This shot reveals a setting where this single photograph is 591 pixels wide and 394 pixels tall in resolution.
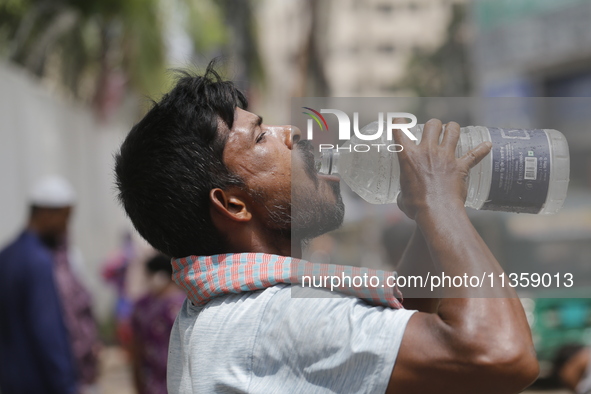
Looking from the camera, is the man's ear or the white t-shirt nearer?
the white t-shirt

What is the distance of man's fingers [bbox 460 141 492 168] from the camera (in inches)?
55.1

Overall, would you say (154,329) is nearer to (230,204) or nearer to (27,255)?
(27,255)

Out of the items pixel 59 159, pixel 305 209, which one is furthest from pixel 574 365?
pixel 59 159

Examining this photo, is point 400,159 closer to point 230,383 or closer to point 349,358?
point 349,358

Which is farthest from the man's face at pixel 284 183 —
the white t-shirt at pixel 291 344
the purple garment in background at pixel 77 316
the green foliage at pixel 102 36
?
the green foliage at pixel 102 36

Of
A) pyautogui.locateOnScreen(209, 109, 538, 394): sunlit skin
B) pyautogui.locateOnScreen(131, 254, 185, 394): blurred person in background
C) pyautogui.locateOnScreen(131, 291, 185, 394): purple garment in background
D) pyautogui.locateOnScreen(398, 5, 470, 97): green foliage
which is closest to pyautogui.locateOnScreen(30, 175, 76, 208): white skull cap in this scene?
pyautogui.locateOnScreen(131, 254, 185, 394): blurred person in background

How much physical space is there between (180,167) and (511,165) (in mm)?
678

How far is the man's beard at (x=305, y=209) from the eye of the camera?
5.09 ft

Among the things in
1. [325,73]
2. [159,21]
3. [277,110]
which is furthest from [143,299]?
[277,110]

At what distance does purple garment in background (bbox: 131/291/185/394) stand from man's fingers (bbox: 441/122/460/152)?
268 centimetres

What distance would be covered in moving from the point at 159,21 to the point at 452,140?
8923 millimetres

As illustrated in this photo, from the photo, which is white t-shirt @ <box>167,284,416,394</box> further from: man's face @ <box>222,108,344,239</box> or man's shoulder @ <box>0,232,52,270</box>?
man's shoulder @ <box>0,232,52,270</box>

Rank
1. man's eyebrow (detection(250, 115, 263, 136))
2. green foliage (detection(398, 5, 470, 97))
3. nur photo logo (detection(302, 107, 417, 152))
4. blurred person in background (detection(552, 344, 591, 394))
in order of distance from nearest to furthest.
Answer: nur photo logo (detection(302, 107, 417, 152)) → man's eyebrow (detection(250, 115, 263, 136)) → blurred person in background (detection(552, 344, 591, 394)) → green foliage (detection(398, 5, 470, 97))

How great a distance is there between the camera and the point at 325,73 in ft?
43.4
